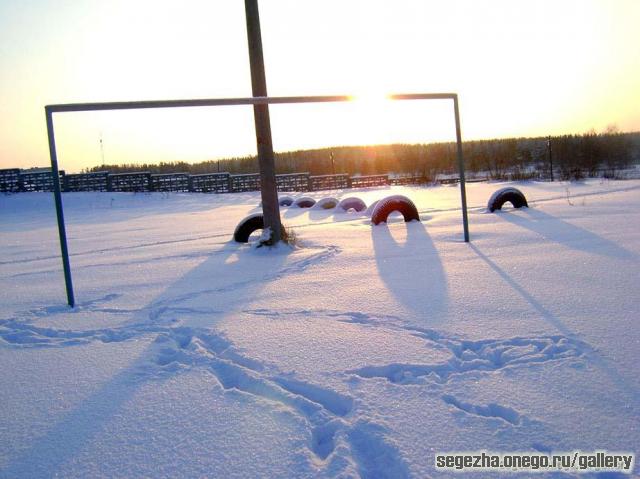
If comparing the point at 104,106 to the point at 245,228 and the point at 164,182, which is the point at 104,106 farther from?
the point at 164,182

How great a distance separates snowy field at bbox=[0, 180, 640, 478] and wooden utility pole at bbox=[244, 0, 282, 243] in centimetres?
115

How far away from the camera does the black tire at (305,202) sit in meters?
14.9

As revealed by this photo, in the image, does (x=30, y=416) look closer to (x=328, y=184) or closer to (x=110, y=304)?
(x=110, y=304)

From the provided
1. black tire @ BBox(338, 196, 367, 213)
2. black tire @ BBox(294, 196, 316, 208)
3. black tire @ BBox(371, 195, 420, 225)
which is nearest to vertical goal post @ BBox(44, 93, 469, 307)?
black tire @ BBox(371, 195, 420, 225)

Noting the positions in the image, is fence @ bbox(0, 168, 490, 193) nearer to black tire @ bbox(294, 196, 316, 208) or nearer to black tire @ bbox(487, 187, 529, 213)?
black tire @ bbox(294, 196, 316, 208)

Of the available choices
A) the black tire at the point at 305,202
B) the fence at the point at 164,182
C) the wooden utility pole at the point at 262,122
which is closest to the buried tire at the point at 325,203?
the black tire at the point at 305,202

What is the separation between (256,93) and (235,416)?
489 cm

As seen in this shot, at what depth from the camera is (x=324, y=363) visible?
2479 mm

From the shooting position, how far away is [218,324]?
3264mm

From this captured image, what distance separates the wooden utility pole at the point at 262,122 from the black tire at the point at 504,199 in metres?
4.78

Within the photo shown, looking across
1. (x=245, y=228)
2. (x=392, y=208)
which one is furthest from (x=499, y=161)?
(x=245, y=228)

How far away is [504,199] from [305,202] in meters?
6.91

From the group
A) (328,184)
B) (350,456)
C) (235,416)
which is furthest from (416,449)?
(328,184)

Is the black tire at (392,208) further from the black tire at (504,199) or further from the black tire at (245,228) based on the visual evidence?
the black tire at (245,228)
